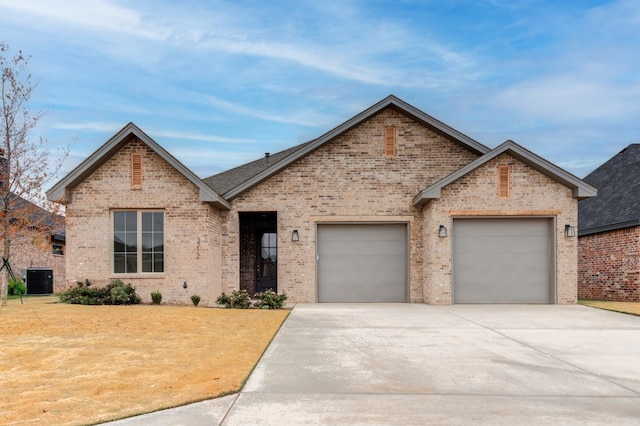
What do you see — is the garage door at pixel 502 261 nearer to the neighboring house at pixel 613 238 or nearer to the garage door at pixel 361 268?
the garage door at pixel 361 268

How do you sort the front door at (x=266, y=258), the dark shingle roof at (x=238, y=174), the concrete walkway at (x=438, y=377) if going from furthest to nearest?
the front door at (x=266, y=258) < the dark shingle roof at (x=238, y=174) < the concrete walkway at (x=438, y=377)

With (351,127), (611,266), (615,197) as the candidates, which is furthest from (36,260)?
(615,197)

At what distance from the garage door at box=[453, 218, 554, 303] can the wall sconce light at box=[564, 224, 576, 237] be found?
489 millimetres

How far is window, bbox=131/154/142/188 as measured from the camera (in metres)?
16.7

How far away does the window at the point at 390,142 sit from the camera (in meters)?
Answer: 18.0

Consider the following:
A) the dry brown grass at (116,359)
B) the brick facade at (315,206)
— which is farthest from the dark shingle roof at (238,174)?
the dry brown grass at (116,359)

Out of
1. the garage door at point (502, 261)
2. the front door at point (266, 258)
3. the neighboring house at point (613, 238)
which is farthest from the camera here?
the front door at point (266, 258)

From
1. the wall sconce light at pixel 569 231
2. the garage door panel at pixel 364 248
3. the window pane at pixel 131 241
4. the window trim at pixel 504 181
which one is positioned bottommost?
the garage door panel at pixel 364 248

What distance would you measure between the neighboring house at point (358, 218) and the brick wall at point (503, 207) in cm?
3

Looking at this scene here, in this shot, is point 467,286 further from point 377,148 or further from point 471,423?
point 471,423

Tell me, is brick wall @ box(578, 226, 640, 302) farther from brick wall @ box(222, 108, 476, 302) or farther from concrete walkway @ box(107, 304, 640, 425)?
concrete walkway @ box(107, 304, 640, 425)

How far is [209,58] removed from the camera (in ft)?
59.7

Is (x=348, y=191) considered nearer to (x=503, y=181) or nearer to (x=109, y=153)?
(x=503, y=181)

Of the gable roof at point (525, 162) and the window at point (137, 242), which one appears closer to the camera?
the gable roof at point (525, 162)
